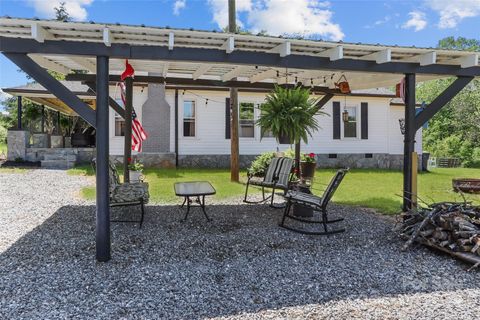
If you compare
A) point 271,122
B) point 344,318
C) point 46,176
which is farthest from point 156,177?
point 344,318

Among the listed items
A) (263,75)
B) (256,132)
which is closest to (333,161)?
(256,132)

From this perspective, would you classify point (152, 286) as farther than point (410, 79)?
No

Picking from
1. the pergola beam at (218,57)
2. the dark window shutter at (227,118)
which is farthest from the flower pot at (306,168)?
the dark window shutter at (227,118)

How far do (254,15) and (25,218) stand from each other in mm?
25839

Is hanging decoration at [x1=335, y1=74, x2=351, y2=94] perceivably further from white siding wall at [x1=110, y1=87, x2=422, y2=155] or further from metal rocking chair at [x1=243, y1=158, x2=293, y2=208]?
white siding wall at [x1=110, y1=87, x2=422, y2=155]

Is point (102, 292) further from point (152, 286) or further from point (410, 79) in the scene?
point (410, 79)

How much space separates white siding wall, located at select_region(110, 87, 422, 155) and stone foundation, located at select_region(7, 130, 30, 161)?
3.33m

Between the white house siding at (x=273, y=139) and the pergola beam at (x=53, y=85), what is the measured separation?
9.50 metres

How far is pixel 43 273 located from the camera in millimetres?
3584

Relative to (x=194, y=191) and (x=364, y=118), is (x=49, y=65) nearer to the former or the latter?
(x=194, y=191)

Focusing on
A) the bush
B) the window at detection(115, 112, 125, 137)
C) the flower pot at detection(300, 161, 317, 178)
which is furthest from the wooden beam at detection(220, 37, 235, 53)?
the window at detection(115, 112, 125, 137)

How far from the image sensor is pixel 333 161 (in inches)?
595

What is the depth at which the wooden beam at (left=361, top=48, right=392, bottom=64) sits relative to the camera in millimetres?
4809

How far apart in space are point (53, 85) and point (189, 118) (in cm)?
986
